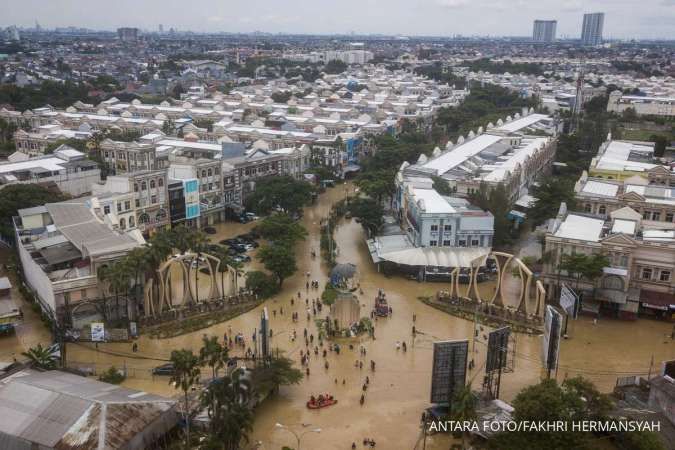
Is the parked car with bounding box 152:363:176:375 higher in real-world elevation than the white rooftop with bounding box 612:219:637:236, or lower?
lower

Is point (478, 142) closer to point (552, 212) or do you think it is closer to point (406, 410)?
point (552, 212)

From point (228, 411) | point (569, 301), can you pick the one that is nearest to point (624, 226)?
point (569, 301)

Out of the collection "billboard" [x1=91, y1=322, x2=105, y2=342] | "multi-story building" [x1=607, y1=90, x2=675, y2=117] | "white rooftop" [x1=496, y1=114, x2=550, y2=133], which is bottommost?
"billboard" [x1=91, y1=322, x2=105, y2=342]

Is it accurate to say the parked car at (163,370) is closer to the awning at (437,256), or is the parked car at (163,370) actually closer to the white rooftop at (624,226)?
the awning at (437,256)

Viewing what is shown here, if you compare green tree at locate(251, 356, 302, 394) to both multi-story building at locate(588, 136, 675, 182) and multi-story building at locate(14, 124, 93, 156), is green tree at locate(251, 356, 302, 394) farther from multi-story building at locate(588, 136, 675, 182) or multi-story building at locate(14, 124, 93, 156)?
multi-story building at locate(14, 124, 93, 156)

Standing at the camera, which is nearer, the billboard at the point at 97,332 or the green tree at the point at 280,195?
the billboard at the point at 97,332

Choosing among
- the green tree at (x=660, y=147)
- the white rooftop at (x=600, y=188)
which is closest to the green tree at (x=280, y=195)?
the white rooftop at (x=600, y=188)

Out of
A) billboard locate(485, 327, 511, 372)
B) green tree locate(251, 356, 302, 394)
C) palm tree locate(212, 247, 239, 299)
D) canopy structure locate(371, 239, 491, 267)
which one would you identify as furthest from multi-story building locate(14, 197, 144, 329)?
billboard locate(485, 327, 511, 372)

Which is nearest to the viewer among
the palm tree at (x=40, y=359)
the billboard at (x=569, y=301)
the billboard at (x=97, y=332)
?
the palm tree at (x=40, y=359)
